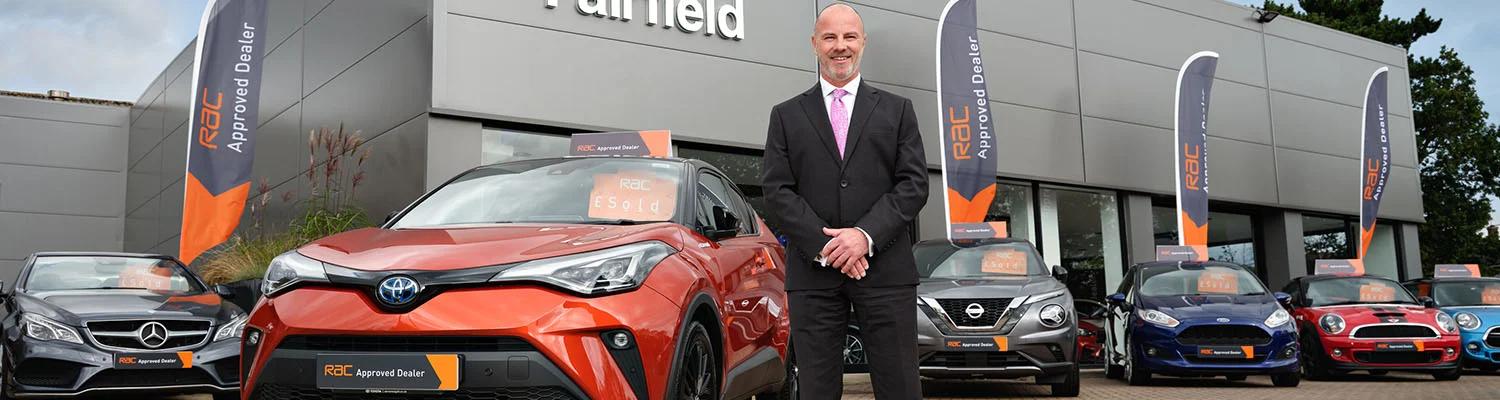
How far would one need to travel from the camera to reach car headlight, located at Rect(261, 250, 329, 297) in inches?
156

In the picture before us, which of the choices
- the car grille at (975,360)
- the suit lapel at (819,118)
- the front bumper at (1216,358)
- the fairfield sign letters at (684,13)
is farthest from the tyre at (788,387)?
the fairfield sign letters at (684,13)

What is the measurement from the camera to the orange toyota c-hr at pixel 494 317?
371 centimetres

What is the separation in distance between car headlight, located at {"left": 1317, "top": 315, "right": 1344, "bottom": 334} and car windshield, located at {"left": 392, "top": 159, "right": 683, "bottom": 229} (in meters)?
10.0

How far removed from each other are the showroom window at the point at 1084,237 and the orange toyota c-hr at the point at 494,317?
14.9 metres

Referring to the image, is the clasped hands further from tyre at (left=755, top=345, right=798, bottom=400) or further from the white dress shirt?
tyre at (left=755, top=345, right=798, bottom=400)

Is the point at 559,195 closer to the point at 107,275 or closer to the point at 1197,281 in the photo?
the point at 107,275

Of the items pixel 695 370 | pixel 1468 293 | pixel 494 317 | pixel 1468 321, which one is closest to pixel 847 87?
pixel 494 317

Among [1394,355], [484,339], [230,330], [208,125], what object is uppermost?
[208,125]

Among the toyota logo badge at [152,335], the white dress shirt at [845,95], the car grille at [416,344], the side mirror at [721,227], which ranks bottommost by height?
the toyota logo badge at [152,335]

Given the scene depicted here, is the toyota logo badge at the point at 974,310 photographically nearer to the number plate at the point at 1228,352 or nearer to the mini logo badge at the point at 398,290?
the number plate at the point at 1228,352

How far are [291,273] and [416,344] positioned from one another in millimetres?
659

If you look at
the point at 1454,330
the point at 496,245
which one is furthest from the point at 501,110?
the point at 1454,330

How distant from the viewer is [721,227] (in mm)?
5039

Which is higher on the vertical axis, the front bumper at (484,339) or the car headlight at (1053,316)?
the front bumper at (484,339)
